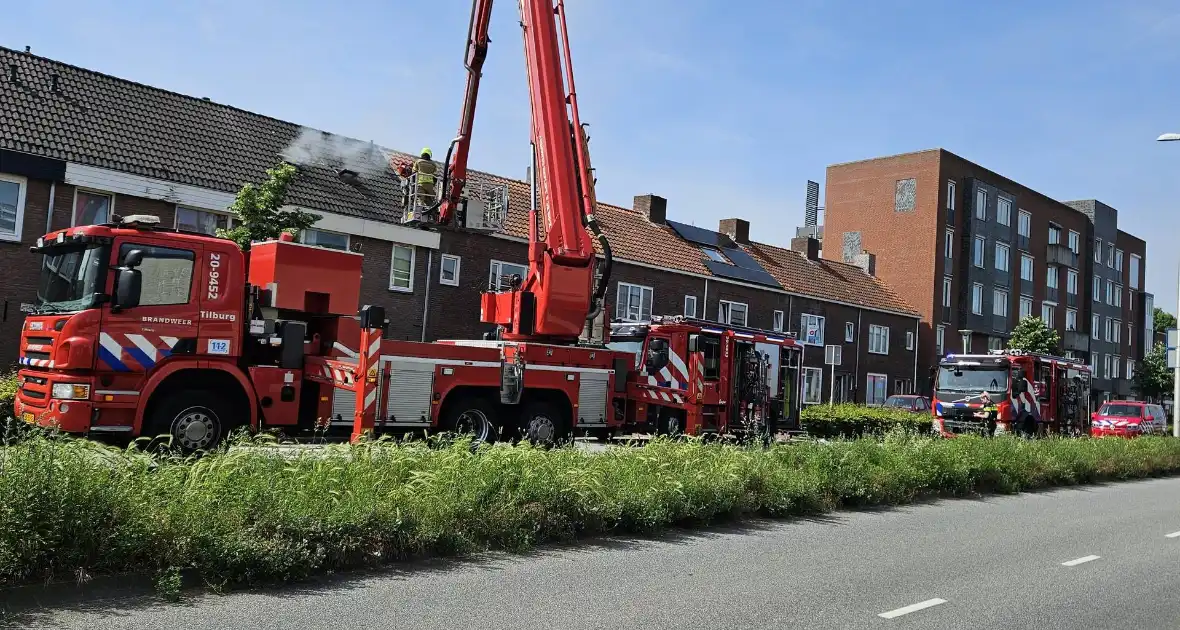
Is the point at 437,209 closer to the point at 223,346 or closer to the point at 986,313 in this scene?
the point at 223,346

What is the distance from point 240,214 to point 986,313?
1829 inches

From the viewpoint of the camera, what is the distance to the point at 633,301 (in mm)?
32312

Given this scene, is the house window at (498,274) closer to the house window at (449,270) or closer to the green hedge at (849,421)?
the house window at (449,270)

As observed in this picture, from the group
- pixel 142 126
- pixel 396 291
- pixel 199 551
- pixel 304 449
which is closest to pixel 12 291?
pixel 142 126

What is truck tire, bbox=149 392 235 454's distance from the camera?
34.9ft

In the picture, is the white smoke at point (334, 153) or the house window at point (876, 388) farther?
the house window at point (876, 388)

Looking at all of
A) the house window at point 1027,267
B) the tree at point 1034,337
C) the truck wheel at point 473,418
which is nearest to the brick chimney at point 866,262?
the tree at point 1034,337

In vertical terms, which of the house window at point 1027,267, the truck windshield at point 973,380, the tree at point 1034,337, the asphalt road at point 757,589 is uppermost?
the house window at point 1027,267

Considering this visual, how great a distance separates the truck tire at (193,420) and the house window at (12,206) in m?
10.6

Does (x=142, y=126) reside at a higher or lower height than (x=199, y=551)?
higher

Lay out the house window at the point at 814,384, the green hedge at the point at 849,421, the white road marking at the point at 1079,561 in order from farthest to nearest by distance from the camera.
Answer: the house window at the point at 814,384, the green hedge at the point at 849,421, the white road marking at the point at 1079,561

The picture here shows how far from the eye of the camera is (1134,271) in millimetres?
74438

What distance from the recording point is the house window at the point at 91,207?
1980cm

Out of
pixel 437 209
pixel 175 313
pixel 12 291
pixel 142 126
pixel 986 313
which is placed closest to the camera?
pixel 175 313
